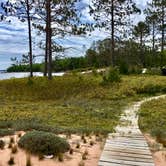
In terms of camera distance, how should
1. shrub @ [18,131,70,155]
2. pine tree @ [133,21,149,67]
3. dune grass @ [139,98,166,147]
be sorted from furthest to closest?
pine tree @ [133,21,149,67] < dune grass @ [139,98,166,147] < shrub @ [18,131,70,155]

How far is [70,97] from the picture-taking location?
23438mm

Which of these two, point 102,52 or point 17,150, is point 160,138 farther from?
point 102,52

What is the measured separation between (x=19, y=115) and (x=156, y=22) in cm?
3272

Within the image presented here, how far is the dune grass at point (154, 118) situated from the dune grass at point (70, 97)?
1077 mm

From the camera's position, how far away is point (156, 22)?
4512cm

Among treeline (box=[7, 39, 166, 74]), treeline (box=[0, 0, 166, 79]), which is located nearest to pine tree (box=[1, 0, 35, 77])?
treeline (box=[0, 0, 166, 79])

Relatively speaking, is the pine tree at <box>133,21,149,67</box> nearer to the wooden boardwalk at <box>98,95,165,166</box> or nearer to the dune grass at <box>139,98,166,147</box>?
the dune grass at <box>139,98,166,147</box>

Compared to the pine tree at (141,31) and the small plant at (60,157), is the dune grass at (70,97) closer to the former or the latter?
the small plant at (60,157)

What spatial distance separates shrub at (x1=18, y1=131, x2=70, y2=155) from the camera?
7848mm

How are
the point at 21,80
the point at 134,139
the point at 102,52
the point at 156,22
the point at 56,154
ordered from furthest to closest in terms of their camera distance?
the point at 102,52 → the point at 156,22 → the point at 21,80 → the point at 134,139 → the point at 56,154

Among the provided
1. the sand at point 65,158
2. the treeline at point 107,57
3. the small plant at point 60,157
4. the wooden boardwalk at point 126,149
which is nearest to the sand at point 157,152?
the wooden boardwalk at point 126,149

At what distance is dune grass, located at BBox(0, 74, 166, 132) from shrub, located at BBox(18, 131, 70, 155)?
20.3 feet

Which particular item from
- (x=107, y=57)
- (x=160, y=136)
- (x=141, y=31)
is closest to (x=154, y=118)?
(x=160, y=136)

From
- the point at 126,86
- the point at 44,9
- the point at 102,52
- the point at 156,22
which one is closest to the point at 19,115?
the point at 126,86
